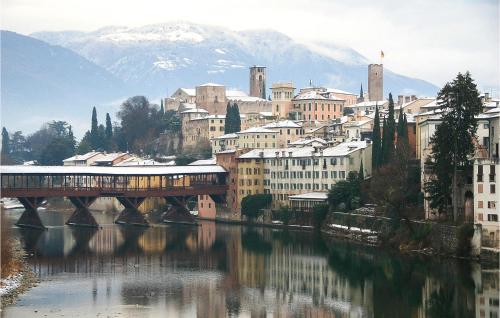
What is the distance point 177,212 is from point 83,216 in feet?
33.9

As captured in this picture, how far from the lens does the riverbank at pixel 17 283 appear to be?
5469cm

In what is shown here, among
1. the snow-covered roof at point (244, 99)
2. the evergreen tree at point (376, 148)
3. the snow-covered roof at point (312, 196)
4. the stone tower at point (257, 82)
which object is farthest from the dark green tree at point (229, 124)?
the stone tower at point (257, 82)

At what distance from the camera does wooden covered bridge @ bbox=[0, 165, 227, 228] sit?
331ft

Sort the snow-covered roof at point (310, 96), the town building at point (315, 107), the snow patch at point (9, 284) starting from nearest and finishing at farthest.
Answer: the snow patch at point (9, 284)
the town building at point (315, 107)
the snow-covered roof at point (310, 96)

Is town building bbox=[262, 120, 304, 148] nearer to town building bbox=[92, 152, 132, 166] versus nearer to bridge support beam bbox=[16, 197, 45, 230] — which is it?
town building bbox=[92, 152, 132, 166]

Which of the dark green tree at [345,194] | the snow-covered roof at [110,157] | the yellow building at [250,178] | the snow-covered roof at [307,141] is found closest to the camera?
the dark green tree at [345,194]

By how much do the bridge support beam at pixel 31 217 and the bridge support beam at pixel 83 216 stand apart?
134 inches

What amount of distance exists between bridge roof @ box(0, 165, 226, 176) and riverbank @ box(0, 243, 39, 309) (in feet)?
110

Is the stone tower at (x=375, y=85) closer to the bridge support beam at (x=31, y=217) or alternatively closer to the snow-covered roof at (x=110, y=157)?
the snow-covered roof at (x=110, y=157)

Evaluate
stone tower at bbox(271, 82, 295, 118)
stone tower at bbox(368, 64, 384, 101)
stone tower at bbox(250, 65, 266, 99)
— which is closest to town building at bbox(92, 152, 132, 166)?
stone tower at bbox(271, 82, 295, 118)

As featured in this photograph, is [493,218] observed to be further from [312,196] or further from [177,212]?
[177,212]

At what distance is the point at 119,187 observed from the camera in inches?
4395

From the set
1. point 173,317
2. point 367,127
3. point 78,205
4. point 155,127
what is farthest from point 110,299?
point 155,127

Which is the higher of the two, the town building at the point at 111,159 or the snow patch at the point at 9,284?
the town building at the point at 111,159
